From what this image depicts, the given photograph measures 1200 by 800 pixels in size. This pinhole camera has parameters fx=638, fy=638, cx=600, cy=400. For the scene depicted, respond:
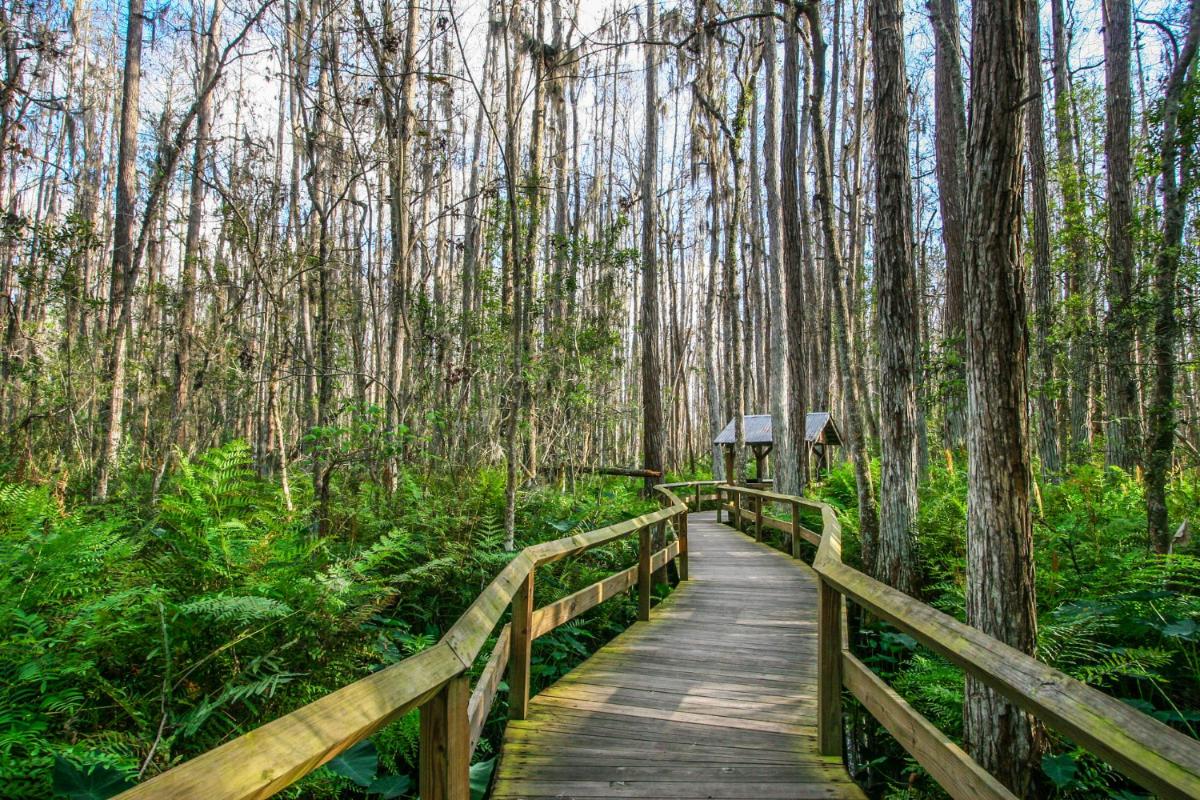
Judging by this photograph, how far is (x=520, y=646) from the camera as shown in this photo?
386 cm

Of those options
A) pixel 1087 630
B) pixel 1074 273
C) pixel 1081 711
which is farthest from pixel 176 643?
pixel 1074 273

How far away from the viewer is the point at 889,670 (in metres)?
6.40

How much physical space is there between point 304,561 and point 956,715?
483 cm

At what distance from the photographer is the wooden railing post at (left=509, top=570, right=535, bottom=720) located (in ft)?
12.6

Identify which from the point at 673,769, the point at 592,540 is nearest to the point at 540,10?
the point at 592,540

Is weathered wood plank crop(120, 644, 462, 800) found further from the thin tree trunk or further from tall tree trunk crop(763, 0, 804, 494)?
tall tree trunk crop(763, 0, 804, 494)

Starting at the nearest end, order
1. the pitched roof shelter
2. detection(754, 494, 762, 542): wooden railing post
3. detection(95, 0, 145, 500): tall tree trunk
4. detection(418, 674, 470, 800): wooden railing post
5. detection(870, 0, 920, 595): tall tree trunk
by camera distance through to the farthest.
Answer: detection(418, 674, 470, 800): wooden railing post, detection(870, 0, 920, 595): tall tree trunk, detection(95, 0, 145, 500): tall tree trunk, detection(754, 494, 762, 542): wooden railing post, the pitched roof shelter

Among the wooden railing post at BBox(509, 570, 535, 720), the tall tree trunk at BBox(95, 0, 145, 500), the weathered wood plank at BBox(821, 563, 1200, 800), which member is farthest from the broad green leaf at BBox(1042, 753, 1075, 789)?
the tall tree trunk at BBox(95, 0, 145, 500)

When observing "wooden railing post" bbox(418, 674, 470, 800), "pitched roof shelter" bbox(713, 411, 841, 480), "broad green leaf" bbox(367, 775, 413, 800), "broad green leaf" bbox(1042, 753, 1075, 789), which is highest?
"pitched roof shelter" bbox(713, 411, 841, 480)

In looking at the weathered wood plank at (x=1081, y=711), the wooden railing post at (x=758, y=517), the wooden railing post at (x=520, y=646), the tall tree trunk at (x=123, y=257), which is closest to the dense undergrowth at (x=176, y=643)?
the wooden railing post at (x=520, y=646)

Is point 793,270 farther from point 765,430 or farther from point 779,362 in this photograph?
point 765,430

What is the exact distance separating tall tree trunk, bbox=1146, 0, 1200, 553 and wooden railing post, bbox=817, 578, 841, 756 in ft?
13.7

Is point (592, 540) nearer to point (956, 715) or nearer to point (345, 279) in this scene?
point (956, 715)

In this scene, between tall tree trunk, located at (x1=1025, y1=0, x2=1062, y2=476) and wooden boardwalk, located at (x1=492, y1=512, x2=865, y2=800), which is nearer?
wooden boardwalk, located at (x1=492, y1=512, x2=865, y2=800)
